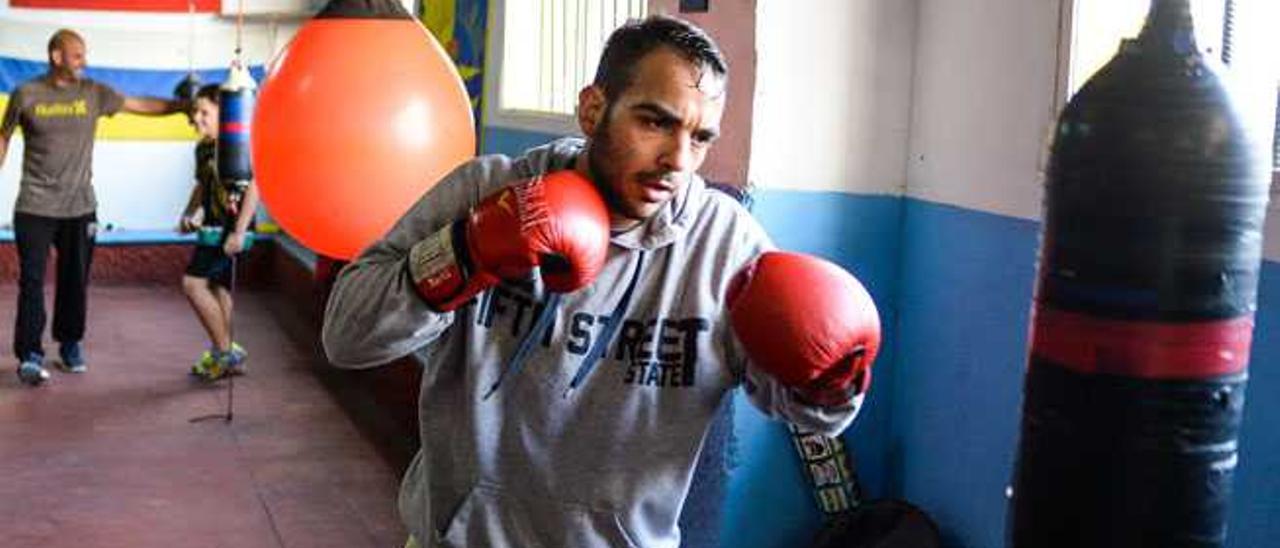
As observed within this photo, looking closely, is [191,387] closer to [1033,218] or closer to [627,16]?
[627,16]

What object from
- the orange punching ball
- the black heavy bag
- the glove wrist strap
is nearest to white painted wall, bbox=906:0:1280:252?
the black heavy bag

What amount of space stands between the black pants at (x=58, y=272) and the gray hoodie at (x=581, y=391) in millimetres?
4757

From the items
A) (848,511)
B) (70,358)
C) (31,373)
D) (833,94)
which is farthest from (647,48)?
(70,358)

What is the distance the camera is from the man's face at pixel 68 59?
19.6 ft

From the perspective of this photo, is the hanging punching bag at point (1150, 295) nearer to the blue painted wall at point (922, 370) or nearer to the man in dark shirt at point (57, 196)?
the blue painted wall at point (922, 370)

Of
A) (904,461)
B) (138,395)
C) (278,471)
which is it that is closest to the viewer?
(904,461)

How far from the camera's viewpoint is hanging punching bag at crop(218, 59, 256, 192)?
16.4ft

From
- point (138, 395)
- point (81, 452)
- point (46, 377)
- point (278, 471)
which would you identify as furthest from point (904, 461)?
point (46, 377)

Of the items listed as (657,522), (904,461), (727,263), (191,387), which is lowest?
(191,387)

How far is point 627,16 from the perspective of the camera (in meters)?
3.86

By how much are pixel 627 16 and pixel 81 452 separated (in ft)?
8.19

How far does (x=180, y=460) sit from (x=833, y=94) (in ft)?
9.47

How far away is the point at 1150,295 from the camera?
886mm

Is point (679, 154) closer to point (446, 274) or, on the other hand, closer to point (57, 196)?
point (446, 274)
